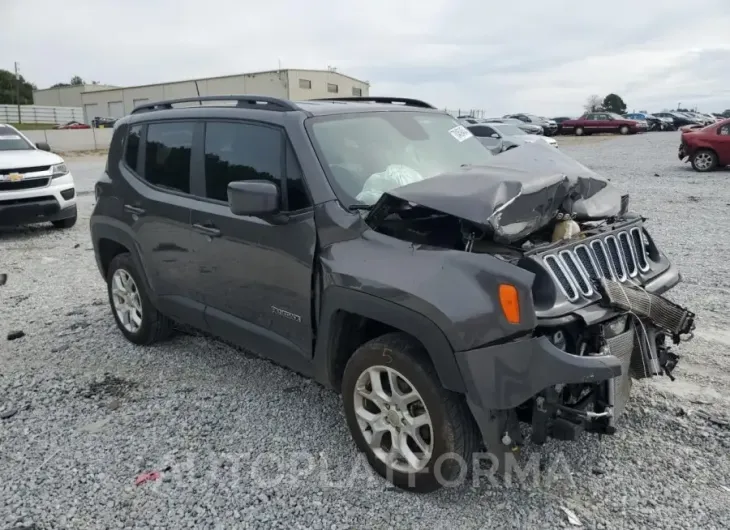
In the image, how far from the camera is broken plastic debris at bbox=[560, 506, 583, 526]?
2.77 metres

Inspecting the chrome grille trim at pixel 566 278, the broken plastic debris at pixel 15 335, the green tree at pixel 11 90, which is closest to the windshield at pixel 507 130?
the broken plastic debris at pixel 15 335

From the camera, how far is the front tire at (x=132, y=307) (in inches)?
189

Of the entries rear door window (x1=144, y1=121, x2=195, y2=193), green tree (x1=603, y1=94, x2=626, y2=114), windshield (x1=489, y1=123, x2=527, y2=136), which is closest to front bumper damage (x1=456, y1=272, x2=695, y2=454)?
rear door window (x1=144, y1=121, x2=195, y2=193)

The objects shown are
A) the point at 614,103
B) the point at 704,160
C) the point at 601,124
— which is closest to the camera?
the point at 704,160

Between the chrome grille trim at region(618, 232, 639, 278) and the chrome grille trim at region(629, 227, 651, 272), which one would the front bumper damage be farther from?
the chrome grille trim at region(629, 227, 651, 272)

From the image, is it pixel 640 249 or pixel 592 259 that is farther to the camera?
pixel 640 249

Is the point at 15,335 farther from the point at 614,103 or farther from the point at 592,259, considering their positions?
the point at 614,103

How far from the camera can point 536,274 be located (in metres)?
2.71

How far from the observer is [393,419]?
3.02 metres

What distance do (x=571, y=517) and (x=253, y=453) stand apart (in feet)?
5.50

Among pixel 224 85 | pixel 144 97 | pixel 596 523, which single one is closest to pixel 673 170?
pixel 596 523

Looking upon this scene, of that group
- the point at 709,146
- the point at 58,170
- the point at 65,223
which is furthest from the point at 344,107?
the point at 709,146

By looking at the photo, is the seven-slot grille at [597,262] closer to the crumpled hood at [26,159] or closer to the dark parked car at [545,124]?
the crumpled hood at [26,159]

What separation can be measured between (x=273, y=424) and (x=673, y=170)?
16791 mm
